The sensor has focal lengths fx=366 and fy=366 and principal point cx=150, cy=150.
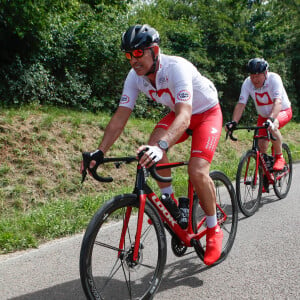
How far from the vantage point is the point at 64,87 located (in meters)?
10.1

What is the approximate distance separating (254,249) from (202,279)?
2.96ft

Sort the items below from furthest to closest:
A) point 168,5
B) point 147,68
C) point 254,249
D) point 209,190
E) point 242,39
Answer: point 168,5, point 242,39, point 254,249, point 209,190, point 147,68

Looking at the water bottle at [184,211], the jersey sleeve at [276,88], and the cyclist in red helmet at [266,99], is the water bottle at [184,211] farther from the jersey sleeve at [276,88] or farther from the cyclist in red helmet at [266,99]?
the jersey sleeve at [276,88]

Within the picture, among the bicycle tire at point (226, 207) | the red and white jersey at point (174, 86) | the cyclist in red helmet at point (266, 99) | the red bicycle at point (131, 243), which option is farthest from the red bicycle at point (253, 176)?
the red bicycle at point (131, 243)

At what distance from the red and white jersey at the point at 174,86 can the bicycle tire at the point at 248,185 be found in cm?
190

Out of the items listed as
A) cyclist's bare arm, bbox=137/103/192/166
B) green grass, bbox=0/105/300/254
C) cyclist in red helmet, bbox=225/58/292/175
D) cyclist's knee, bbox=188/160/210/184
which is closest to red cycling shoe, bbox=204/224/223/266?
cyclist's knee, bbox=188/160/210/184

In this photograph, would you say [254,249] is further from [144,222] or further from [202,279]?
[144,222]

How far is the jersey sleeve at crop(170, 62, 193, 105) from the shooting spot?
297 centimetres

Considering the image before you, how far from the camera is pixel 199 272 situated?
3383 millimetres

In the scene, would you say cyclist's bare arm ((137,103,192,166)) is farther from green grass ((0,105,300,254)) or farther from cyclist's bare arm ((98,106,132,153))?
green grass ((0,105,300,254))

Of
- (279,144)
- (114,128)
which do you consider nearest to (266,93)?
(279,144)

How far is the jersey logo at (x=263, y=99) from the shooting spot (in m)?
5.98

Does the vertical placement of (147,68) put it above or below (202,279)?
above

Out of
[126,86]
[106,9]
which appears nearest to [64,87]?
[106,9]
